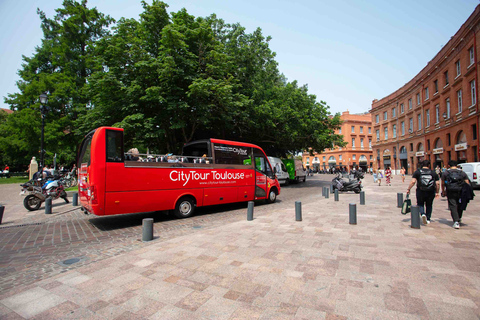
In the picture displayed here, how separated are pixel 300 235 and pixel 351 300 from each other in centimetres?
314

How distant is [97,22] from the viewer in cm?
2781

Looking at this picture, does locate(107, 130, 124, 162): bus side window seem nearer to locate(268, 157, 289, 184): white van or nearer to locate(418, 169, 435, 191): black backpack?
locate(418, 169, 435, 191): black backpack

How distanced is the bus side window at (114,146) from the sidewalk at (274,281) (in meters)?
2.97

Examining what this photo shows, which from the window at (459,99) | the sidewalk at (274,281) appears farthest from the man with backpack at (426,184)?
the window at (459,99)

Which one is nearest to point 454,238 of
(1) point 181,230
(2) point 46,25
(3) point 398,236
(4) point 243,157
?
(3) point 398,236

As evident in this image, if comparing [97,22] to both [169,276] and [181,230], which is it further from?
[169,276]

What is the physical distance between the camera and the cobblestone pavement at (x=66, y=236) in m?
4.56

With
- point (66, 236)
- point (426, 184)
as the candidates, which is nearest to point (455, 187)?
point (426, 184)

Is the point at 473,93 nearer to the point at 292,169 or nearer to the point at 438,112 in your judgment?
the point at 438,112

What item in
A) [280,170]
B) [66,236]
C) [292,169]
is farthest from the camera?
[292,169]

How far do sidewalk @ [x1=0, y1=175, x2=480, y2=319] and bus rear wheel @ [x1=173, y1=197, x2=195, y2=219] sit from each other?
118 inches

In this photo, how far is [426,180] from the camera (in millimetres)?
6863

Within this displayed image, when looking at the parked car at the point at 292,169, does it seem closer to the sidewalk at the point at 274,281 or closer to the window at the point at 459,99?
the window at the point at 459,99

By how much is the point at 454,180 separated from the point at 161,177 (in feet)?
28.2
